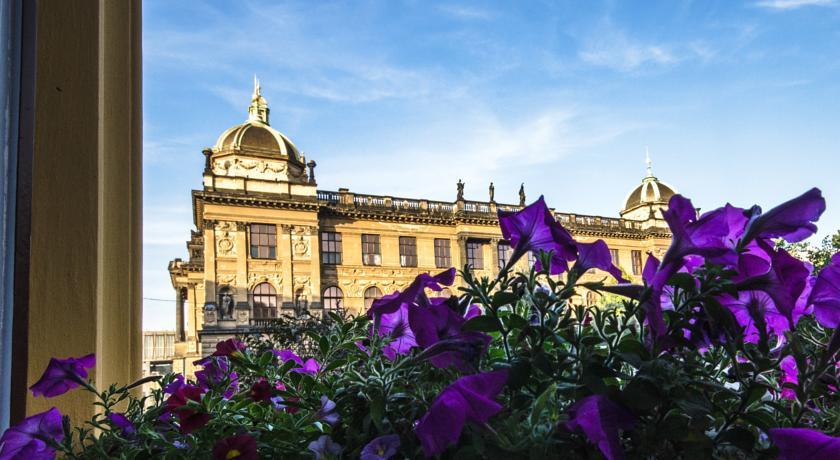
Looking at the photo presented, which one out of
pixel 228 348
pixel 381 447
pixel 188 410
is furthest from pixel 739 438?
pixel 228 348

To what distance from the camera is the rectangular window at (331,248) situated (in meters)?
23.2

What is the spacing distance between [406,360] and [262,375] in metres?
0.37

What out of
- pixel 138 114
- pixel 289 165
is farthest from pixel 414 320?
pixel 289 165

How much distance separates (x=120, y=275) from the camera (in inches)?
56.6

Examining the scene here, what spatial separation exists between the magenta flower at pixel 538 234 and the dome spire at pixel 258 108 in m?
25.5

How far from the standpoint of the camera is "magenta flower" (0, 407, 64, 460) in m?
0.77

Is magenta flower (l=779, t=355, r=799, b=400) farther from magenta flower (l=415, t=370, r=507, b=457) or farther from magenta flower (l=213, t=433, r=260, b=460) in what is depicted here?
magenta flower (l=213, t=433, r=260, b=460)

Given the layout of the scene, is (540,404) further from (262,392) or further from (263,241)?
(263,241)

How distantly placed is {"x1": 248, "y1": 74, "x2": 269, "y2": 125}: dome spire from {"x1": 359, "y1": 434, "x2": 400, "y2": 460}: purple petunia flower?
84.2ft

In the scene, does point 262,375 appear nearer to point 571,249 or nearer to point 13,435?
point 13,435

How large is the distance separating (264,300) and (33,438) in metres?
21.7

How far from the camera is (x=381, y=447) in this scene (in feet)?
1.98

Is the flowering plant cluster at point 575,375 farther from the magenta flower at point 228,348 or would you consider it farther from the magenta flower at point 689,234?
the magenta flower at point 228,348

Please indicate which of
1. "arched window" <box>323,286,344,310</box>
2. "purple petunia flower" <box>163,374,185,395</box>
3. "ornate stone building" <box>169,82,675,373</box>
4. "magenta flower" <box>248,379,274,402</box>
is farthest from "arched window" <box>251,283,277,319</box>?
"magenta flower" <box>248,379,274,402</box>
